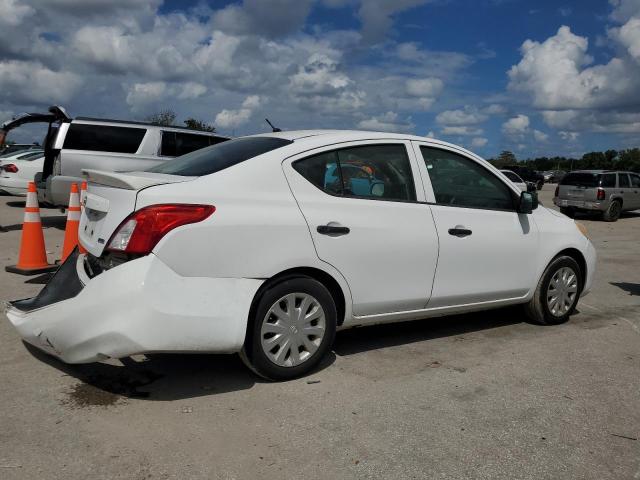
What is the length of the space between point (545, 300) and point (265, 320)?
2.97m

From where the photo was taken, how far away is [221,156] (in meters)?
4.08

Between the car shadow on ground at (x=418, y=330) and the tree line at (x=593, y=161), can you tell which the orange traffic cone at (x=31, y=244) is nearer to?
the car shadow on ground at (x=418, y=330)

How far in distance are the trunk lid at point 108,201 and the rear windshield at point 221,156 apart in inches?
8.0

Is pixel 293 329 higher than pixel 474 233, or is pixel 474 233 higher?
pixel 474 233

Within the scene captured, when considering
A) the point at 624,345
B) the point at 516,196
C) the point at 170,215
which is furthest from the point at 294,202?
the point at 624,345

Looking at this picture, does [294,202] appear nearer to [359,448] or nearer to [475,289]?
[359,448]

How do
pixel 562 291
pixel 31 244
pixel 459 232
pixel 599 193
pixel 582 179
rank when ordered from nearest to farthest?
pixel 459 232
pixel 562 291
pixel 31 244
pixel 599 193
pixel 582 179

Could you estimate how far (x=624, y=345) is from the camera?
196 inches

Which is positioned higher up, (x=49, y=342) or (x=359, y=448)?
(x=49, y=342)

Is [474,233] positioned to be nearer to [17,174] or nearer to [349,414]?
[349,414]

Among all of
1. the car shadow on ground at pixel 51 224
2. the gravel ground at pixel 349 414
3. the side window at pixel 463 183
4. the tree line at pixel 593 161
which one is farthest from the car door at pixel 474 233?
the tree line at pixel 593 161

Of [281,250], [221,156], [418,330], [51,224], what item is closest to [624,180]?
[418,330]

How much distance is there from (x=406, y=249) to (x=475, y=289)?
2.96 ft

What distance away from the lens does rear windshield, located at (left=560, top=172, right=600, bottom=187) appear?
1848 centimetres
